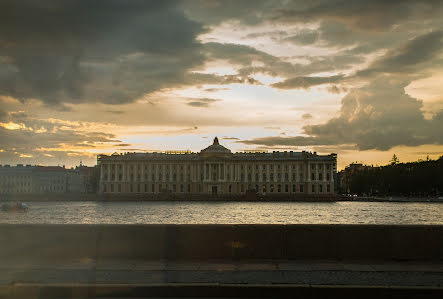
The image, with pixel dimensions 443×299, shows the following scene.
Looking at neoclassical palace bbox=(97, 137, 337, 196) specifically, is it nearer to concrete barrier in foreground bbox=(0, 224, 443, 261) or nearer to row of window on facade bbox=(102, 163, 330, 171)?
row of window on facade bbox=(102, 163, 330, 171)

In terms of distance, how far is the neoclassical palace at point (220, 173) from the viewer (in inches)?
6344

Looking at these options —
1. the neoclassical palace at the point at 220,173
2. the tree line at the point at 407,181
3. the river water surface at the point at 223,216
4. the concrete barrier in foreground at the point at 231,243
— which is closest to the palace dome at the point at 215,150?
the neoclassical palace at the point at 220,173

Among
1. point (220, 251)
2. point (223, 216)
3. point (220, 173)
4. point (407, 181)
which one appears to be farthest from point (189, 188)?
point (220, 251)

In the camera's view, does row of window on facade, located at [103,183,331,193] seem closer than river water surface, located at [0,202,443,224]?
No

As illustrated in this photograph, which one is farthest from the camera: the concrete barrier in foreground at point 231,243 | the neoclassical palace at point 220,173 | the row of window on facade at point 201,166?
the row of window on facade at point 201,166

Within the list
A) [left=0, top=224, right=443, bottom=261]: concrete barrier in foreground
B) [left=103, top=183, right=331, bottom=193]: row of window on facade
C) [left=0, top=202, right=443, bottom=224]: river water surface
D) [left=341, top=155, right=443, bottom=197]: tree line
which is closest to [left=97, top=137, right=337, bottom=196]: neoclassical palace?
[left=103, top=183, right=331, bottom=193]: row of window on facade

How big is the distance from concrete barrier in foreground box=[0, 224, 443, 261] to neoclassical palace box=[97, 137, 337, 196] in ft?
485

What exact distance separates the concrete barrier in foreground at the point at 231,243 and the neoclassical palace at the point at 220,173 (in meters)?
148

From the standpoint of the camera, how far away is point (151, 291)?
901 cm

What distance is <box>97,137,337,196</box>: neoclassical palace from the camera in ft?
529

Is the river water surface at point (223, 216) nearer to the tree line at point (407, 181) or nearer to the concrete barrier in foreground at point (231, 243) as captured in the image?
the concrete barrier in foreground at point (231, 243)

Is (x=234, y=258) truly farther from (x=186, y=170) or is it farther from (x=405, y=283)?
(x=186, y=170)

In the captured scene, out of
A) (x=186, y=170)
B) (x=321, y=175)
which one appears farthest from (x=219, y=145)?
(x=321, y=175)

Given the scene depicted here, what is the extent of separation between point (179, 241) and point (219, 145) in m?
155
